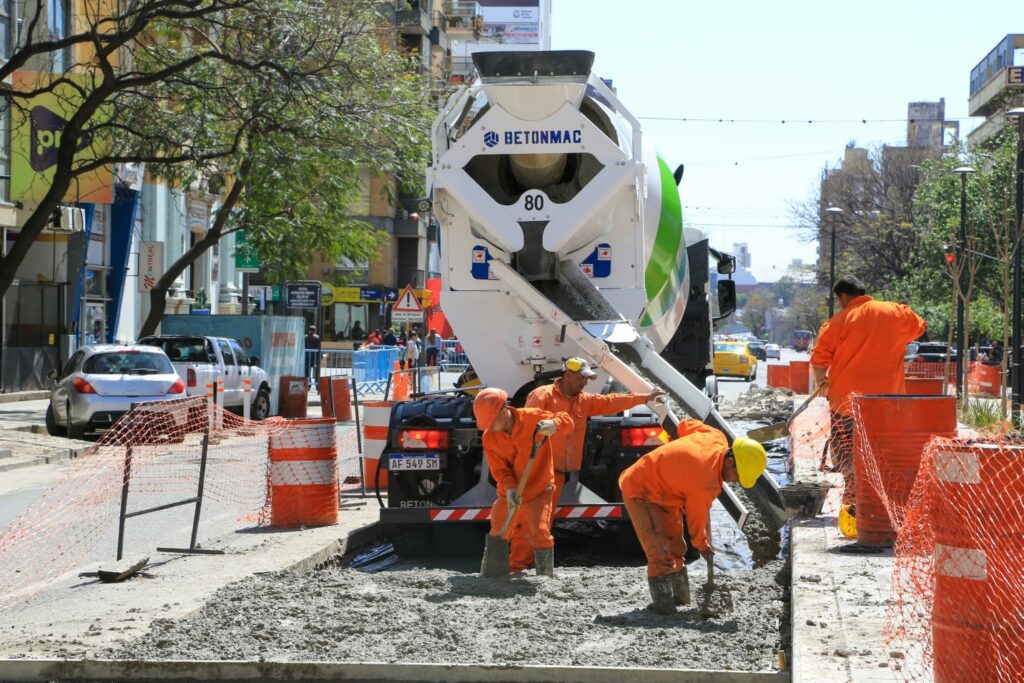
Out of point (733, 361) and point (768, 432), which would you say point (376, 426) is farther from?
point (733, 361)

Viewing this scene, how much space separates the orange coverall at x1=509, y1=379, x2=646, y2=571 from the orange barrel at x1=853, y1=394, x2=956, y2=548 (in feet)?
5.20

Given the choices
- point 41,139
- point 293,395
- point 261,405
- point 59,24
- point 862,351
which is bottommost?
point 261,405

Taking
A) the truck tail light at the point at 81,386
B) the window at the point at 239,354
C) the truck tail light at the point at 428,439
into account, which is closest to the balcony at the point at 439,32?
the window at the point at 239,354

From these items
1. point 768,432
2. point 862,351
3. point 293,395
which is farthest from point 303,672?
point 293,395

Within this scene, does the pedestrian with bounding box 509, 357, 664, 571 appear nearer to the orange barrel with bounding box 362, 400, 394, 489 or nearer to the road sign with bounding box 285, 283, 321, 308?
the orange barrel with bounding box 362, 400, 394, 489

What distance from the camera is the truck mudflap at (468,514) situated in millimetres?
9727

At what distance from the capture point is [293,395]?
90.9ft

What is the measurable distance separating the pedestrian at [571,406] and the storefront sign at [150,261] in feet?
87.7

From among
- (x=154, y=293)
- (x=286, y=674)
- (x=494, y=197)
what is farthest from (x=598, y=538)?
(x=154, y=293)

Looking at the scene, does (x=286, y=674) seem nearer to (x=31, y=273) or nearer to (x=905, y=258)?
(x=31, y=273)

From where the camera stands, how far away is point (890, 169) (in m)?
58.8

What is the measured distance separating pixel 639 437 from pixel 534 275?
1.44 meters

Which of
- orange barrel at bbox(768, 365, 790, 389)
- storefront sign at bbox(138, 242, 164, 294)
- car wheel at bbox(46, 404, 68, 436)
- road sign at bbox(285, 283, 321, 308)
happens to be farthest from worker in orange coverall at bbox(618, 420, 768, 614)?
orange barrel at bbox(768, 365, 790, 389)

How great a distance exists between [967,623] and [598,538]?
21.7 ft
